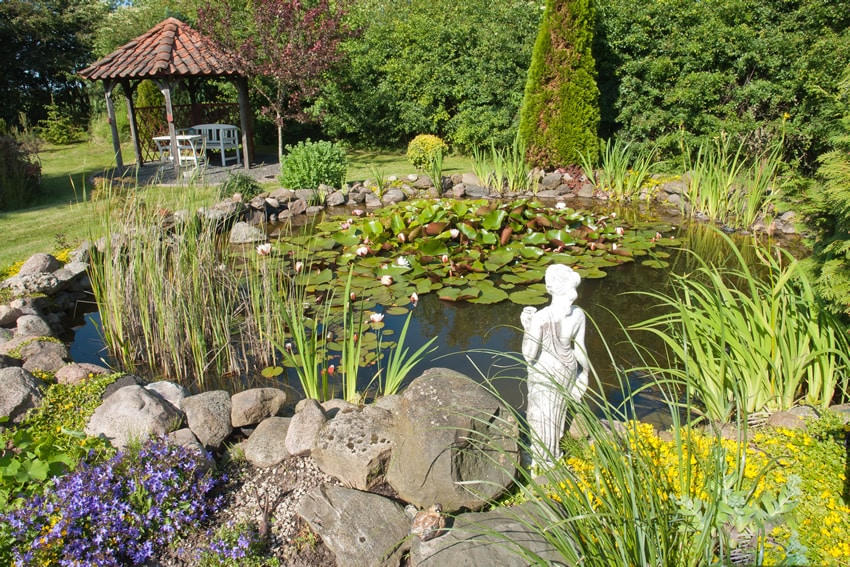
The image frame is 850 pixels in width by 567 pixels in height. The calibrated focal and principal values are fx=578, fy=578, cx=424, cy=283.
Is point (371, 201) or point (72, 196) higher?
point (72, 196)

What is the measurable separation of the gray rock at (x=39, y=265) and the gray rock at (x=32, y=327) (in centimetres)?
82

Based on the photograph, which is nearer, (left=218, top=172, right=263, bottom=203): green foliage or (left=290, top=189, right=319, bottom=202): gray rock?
(left=218, top=172, right=263, bottom=203): green foliage

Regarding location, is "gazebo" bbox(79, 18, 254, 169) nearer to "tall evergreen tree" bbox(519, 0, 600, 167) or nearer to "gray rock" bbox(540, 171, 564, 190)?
"tall evergreen tree" bbox(519, 0, 600, 167)

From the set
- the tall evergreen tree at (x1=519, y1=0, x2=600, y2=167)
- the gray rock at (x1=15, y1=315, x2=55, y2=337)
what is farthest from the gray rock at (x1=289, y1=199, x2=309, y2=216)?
the gray rock at (x1=15, y1=315, x2=55, y2=337)

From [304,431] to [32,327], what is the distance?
274cm

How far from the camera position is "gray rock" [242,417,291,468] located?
275 centimetres

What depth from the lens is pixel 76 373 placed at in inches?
131

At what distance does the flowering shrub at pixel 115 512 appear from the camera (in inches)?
79.7

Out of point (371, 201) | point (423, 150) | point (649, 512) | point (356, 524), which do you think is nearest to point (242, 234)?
point (371, 201)

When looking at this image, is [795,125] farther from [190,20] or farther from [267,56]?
[190,20]


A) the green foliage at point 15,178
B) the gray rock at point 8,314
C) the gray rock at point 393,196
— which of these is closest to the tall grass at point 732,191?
the gray rock at point 393,196

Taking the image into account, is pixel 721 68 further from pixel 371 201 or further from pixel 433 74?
pixel 371 201

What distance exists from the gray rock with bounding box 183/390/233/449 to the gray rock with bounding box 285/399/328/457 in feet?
1.26

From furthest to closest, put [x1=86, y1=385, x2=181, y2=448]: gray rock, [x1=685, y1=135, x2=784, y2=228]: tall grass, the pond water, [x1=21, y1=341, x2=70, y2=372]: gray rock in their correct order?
[x1=685, y1=135, x2=784, y2=228]: tall grass → the pond water → [x1=21, y1=341, x2=70, y2=372]: gray rock → [x1=86, y1=385, x2=181, y2=448]: gray rock
